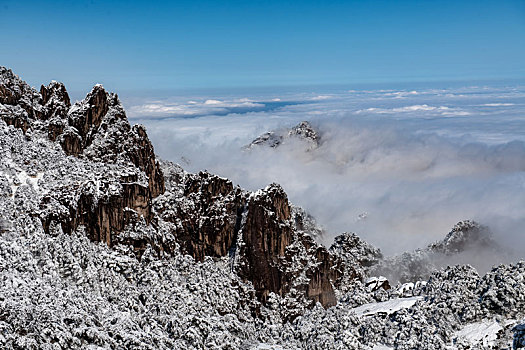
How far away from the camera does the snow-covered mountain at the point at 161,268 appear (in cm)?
8388

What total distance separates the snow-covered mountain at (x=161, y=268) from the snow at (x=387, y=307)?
78 centimetres

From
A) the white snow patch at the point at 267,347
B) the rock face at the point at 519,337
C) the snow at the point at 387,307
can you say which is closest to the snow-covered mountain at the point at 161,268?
the rock face at the point at 519,337

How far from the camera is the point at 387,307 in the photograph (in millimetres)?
107938

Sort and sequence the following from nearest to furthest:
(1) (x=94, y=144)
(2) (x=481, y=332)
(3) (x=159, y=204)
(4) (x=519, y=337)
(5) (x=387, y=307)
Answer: (4) (x=519, y=337) → (2) (x=481, y=332) → (5) (x=387, y=307) → (1) (x=94, y=144) → (3) (x=159, y=204)

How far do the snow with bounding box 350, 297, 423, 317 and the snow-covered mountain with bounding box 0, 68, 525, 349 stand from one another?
0.78m

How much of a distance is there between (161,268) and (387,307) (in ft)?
196

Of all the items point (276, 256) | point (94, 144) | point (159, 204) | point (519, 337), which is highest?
point (94, 144)

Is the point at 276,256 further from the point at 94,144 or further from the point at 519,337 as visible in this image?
the point at 519,337

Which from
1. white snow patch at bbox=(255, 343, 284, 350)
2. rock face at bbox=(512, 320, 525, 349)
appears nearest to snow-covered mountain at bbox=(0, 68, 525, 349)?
rock face at bbox=(512, 320, 525, 349)

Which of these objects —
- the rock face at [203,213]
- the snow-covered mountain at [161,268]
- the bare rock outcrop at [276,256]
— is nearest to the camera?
the snow-covered mountain at [161,268]

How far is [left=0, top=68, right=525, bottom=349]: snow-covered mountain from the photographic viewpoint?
275ft

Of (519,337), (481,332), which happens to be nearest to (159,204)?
(481,332)

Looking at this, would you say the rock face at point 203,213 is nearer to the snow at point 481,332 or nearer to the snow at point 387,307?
the snow at point 387,307

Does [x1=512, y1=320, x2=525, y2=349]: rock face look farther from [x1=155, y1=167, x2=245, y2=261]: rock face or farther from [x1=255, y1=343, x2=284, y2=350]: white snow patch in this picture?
[x1=155, y1=167, x2=245, y2=261]: rock face
